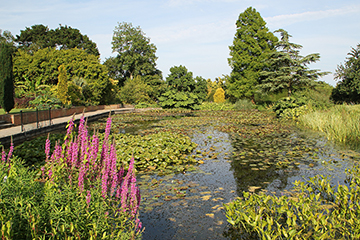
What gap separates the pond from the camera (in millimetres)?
4082

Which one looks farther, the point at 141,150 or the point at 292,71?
the point at 292,71

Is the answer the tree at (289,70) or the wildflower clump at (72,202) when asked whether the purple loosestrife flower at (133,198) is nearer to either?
the wildflower clump at (72,202)

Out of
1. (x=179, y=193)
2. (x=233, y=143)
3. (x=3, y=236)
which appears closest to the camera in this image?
(x=3, y=236)

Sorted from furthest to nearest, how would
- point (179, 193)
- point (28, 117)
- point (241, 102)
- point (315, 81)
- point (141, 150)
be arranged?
1. point (241, 102)
2. point (315, 81)
3. point (28, 117)
4. point (141, 150)
5. point (179, 193)

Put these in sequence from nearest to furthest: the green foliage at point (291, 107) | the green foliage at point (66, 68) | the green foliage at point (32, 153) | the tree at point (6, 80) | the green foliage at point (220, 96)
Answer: the green foliage at point (32, 153) → the tree at point (6, 80) → the green foliage at point (291, 107) → the green foliage at point (66, 68) → the green foliage at point (220, 96)

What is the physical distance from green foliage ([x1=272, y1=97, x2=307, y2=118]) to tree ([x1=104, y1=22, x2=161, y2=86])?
1243 inches

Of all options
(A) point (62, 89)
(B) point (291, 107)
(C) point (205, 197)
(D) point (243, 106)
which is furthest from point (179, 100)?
(C) point (205, 197)

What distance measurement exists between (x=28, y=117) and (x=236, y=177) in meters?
13.7

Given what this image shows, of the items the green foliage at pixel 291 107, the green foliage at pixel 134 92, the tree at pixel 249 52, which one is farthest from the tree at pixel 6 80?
the tree at pixel 249 52

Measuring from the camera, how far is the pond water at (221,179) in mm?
4074

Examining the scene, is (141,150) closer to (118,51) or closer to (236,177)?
(236,177)

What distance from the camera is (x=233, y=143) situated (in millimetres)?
10797

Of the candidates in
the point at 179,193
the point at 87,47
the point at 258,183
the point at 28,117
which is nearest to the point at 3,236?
the point at 179,193

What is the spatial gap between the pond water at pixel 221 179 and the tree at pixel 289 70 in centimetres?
1864
